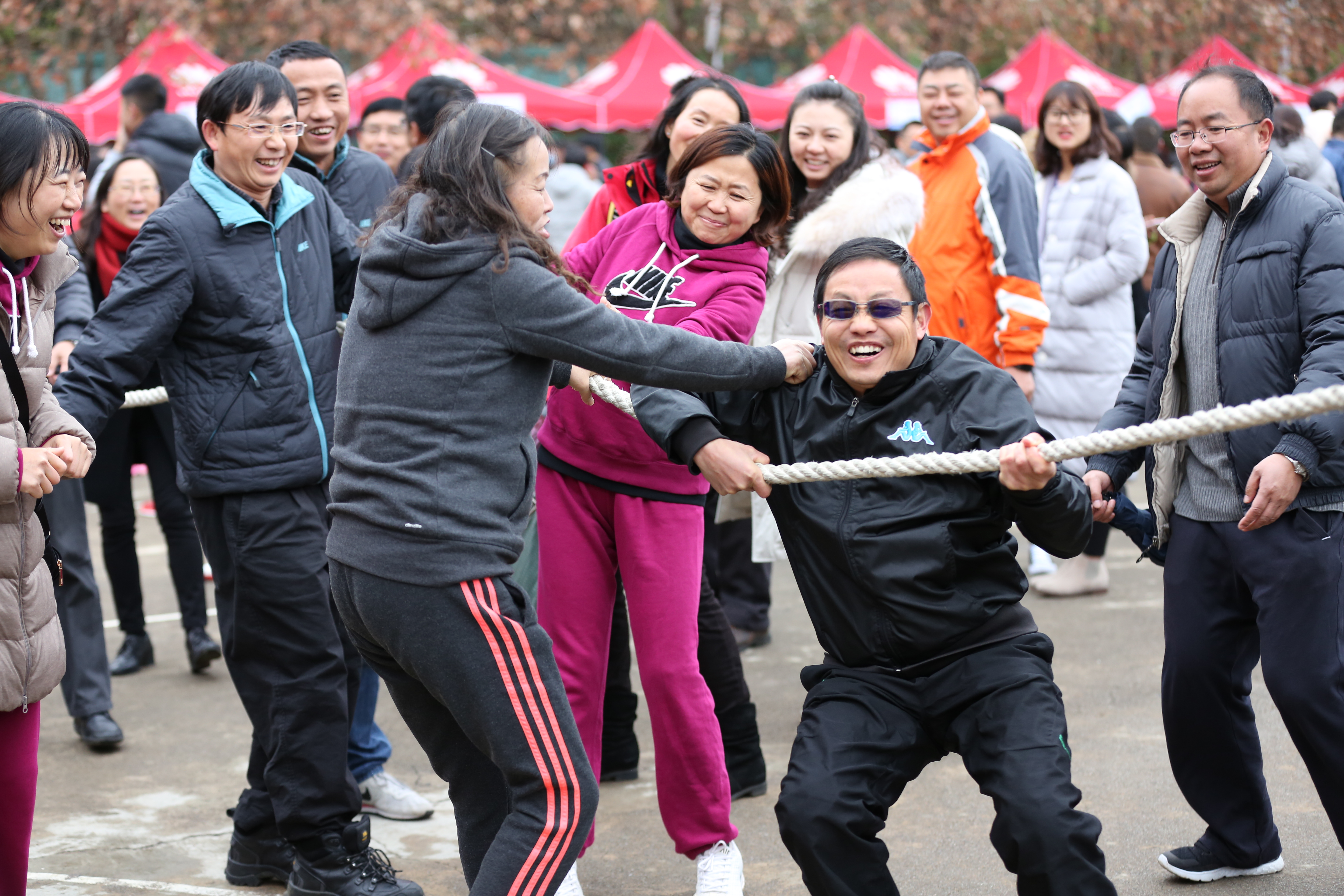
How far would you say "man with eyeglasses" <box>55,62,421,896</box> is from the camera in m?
3.41

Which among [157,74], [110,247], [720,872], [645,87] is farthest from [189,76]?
[720,872]

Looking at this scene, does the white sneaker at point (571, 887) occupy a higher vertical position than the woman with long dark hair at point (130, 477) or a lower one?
lower

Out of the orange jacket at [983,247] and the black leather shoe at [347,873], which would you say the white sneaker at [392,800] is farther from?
the orange jacket at [983,247]

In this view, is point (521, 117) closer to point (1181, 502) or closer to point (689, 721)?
point (689, 721)

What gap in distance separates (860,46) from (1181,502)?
11899 millimetres

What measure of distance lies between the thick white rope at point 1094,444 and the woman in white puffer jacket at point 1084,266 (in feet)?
10.9

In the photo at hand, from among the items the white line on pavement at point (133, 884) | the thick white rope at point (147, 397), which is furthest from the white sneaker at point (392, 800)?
the thick white rope at point (147, 397)

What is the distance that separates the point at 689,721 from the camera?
3.55m

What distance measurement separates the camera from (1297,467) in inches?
123

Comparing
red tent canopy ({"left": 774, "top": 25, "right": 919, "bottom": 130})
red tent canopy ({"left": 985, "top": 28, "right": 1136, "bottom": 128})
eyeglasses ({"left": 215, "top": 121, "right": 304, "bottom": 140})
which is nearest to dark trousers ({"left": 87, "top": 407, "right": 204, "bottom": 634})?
eyeglasses ({"left": 215, "top": 121, "right": 304, "bottom": 140})

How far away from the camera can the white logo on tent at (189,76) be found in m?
11.7

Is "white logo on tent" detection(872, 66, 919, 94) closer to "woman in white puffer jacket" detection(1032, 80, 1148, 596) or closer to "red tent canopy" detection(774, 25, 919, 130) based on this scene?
"red tent canopy" detection(774, 25, 919, 130)

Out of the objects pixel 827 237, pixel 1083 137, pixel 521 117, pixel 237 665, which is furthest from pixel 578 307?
pixel 1083 137

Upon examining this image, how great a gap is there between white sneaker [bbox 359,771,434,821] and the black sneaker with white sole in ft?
7.05
